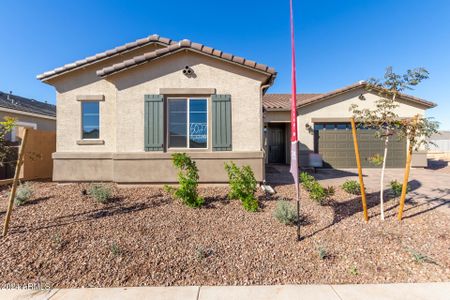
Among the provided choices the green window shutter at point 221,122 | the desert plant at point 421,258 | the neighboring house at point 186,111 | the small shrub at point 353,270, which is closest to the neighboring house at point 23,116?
the neighboring house at point 186,111

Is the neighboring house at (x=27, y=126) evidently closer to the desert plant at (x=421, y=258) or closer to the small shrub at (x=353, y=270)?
the small shrub at (x=353, y=270)

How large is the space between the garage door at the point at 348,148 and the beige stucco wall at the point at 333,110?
0.80m

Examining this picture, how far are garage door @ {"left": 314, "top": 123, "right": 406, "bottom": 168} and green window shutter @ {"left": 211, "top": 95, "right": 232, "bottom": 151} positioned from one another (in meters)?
7.55

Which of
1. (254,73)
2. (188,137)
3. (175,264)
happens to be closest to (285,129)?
(254,73)

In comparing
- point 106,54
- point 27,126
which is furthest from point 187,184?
point 27,126

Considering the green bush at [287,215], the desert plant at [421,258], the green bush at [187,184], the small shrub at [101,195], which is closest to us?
the desert plant at [421,258]

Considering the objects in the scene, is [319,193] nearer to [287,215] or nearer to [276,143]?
[287,215]

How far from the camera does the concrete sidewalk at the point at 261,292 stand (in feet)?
8.99

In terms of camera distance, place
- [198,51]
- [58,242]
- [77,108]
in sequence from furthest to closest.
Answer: [77,108], [198,51], [58,242]

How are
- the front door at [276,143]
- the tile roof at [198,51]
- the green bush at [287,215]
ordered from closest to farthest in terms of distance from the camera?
the green bush at [287,215] < the tile roof at [198,51] < the front door at [276,143]

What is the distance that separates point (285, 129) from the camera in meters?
13.3

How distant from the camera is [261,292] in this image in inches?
111

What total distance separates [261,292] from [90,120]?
26.1 feet

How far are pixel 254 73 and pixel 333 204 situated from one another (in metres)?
4.54
